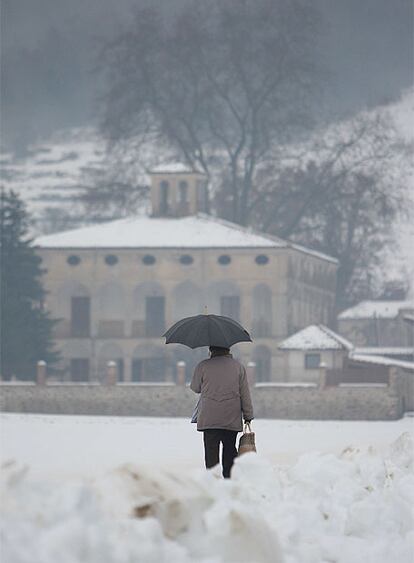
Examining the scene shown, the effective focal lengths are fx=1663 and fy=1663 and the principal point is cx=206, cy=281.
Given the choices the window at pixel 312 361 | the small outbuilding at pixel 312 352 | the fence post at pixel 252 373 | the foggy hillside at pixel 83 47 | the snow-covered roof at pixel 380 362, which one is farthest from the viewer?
the foggy hillside at pixel 83 47

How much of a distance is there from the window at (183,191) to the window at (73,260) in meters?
5.97

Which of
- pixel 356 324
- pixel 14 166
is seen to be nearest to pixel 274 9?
pixel 356 324

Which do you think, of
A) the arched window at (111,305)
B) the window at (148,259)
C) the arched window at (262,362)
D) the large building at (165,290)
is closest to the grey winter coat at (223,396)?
the large building at (165,290)

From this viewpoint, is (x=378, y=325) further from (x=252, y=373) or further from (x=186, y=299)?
(x=252, y=373)

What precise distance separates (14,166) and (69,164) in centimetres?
512

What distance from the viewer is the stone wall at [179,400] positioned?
5269cm

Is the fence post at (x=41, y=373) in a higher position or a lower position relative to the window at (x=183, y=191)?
lower

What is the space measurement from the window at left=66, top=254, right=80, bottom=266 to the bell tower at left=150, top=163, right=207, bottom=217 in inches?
202

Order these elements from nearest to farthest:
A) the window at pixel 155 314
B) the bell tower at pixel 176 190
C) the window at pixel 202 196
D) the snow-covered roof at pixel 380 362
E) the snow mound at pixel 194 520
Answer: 1. the snow mound at pixel 194 520
2. the snow-covered roof at pixel 380 362
3. the window at pixel 155 314
4. the bell tower at pixel 176 190
5. the window at pixel 202 196

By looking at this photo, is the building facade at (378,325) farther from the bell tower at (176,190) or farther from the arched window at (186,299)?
the arched window at (186,299)

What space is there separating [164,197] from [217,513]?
61.1 metres

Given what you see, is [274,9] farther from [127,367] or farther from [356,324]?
[127,367]

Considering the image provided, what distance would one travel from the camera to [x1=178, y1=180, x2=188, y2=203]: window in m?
67.7

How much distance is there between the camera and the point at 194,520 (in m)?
7.36
